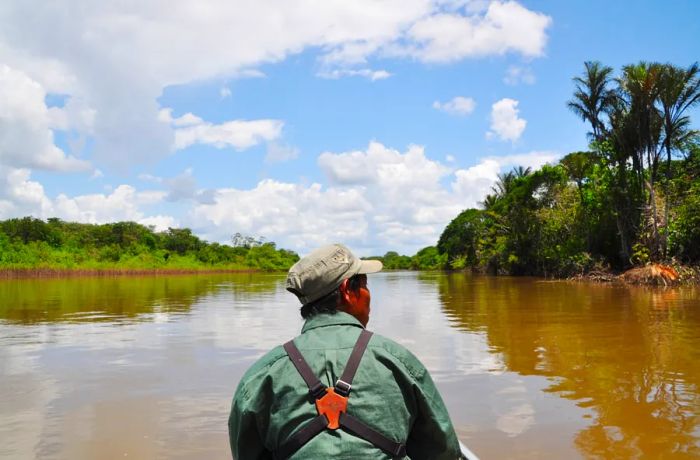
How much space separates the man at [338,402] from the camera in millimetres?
1626

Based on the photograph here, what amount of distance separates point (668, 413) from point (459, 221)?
2692 inches

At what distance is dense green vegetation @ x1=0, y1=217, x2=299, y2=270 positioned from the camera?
4973 centimetres

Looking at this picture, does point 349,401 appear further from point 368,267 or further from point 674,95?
point 674,95

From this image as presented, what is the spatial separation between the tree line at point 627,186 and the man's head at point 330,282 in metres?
24.2

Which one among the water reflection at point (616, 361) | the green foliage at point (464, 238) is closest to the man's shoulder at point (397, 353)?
the water reflection at point (616, 361)

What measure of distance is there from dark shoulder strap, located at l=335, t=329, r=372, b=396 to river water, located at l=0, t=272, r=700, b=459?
3.09 metres

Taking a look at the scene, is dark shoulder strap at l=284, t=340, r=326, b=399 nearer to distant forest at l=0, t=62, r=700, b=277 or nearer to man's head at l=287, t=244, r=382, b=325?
man's head at l=287, t=244, r=382, b=325

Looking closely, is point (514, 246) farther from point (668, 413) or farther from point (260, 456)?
point (260, 456)

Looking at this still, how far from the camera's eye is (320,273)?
6.24 ft

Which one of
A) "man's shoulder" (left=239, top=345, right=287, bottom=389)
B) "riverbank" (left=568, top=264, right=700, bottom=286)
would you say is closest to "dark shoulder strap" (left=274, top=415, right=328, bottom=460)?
"man's shoulder" (left=239, top=345, right=287, bottom=389)

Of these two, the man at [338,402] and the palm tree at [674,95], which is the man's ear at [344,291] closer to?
the man at [338,402]

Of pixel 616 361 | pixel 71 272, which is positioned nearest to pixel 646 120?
pixel 616 361

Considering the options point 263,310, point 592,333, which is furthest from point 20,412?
point 263,310

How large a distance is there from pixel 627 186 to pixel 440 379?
22.4 meters
